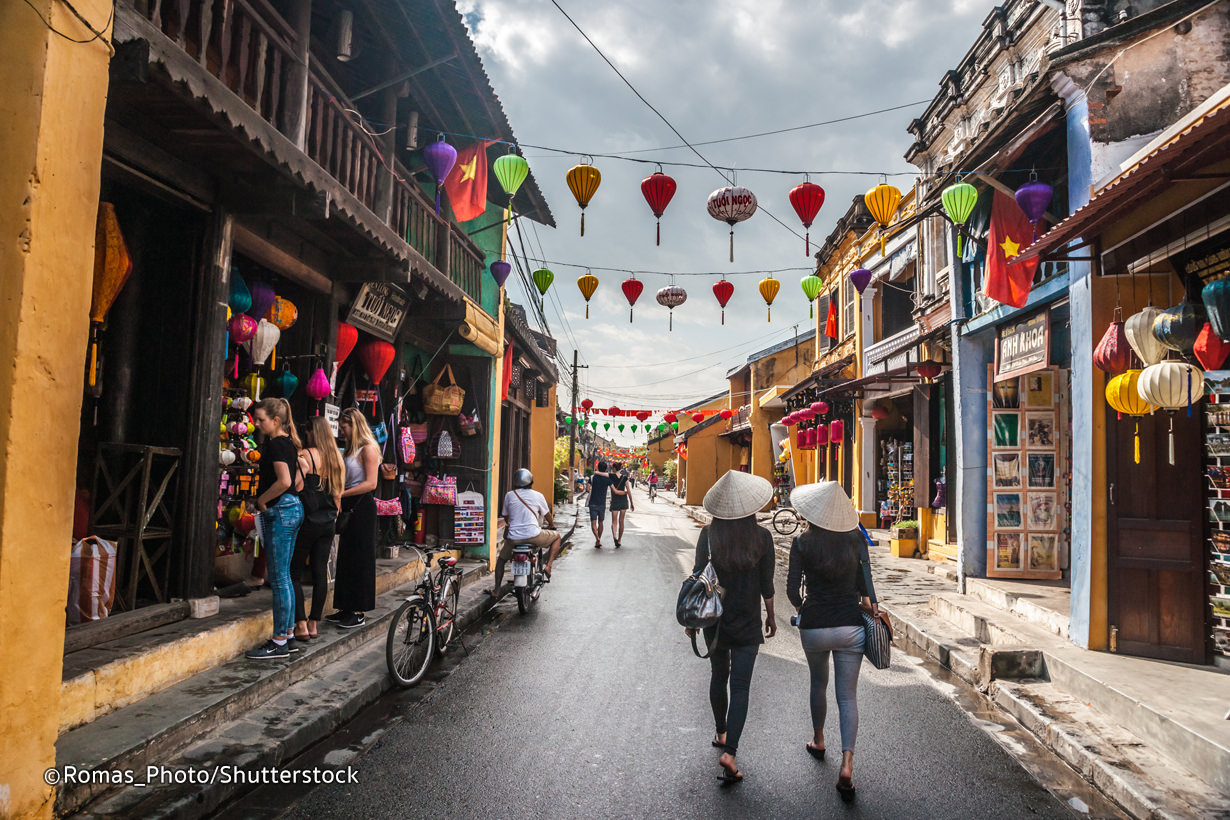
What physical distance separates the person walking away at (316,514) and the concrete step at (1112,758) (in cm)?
546

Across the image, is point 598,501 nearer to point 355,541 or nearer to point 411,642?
point 355,541

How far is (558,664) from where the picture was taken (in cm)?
663

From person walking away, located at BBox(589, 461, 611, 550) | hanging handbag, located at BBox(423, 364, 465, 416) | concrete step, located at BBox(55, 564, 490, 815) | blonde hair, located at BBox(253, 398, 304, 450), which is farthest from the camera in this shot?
person walking away, located at BBox(589, 461, 611, 550)

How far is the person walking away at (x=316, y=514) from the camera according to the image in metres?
5.99

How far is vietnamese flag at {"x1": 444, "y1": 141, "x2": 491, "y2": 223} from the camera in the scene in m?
9.97

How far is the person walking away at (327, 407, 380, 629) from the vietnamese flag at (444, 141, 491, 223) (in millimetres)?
4043

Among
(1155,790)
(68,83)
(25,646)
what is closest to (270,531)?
Answer: (25,646)

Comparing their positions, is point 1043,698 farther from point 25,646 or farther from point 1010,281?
point 25,646

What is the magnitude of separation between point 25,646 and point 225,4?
13.7ft

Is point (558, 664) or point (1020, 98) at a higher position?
point (1020, 98)

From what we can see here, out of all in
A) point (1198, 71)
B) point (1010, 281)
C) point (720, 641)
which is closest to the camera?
point (720, 641)

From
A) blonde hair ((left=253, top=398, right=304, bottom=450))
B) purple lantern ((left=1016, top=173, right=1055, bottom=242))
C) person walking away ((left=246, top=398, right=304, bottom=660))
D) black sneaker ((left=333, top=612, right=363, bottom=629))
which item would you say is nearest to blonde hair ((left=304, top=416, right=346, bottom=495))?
blonde hair ((left=253, top=398, right=304, bottom=450))

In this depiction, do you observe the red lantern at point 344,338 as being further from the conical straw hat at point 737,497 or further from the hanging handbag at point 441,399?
the conical straw hat at point 737,497

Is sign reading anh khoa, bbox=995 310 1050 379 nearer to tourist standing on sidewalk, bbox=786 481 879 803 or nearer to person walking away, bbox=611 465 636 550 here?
tourist standing on sidewalk, bbox=786 481 879 803
